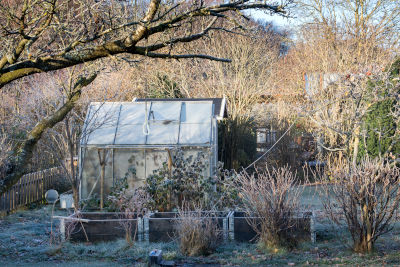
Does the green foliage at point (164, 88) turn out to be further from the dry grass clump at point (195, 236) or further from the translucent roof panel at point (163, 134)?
the dry grass clump at point (195, 236)

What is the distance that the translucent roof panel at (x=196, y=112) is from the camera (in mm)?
→ 13359

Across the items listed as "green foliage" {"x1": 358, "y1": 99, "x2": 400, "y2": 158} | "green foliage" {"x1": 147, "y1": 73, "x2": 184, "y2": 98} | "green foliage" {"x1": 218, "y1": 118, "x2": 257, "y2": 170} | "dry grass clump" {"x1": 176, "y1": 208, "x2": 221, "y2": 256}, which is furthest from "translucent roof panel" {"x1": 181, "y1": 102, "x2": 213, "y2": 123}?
"green foliage" {"x1": 147, "y1": 73, "x2": 184, "y2": 98}

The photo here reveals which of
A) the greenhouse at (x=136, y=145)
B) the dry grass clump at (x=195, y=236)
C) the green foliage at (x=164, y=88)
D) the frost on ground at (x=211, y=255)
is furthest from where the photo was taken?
the green foliage at (x=164, y=88)

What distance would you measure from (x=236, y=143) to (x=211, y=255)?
1046 cm

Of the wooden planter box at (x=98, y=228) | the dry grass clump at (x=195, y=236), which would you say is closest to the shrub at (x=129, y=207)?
the wooden planter box at (x=98, y=228)

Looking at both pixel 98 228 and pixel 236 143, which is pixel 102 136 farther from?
pixel 236 143

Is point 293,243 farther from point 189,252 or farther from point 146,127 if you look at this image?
point 146,127

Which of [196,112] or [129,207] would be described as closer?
[129,207]

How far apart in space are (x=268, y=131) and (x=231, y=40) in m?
4.62

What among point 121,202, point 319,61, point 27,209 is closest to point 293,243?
point 121,202

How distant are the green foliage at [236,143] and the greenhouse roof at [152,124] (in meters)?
3.97

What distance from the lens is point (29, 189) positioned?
47.2 ft

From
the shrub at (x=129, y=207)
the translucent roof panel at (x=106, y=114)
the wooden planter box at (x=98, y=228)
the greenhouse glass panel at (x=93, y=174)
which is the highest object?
the translucent roof panel at (x=106, y=114)

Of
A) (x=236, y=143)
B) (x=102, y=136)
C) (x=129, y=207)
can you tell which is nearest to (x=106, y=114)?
(x=102, y=136)
